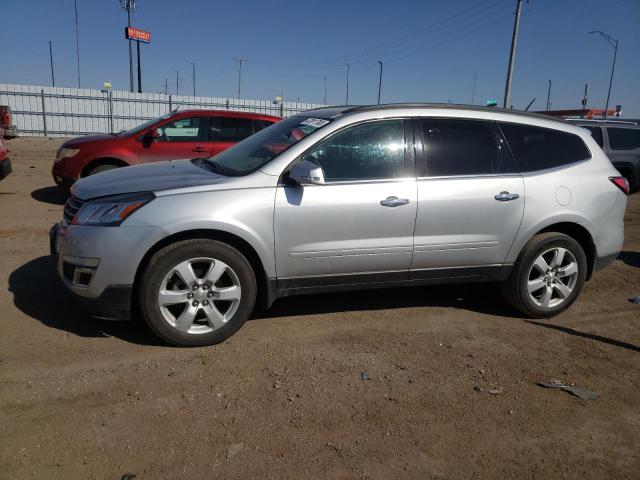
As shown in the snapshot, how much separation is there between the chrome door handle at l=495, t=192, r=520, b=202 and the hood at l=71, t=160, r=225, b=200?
224cm

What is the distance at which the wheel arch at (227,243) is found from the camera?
3656 millimetres

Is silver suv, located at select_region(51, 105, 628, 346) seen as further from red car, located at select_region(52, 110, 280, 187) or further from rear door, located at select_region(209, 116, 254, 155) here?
rear door, located at select_region(209, 116, 254, 155)

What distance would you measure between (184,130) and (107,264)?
18.8 feet

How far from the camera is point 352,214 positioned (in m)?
3.96

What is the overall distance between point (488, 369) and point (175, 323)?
2239mm

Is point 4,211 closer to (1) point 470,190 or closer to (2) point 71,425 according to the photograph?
(2) point 71,425

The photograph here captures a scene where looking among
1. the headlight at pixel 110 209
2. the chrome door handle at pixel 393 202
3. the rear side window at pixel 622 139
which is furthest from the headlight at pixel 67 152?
the rear side window at pixel 622 139

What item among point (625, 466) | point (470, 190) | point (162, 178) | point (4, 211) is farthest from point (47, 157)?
point (625, 466)

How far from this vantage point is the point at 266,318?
4438mm

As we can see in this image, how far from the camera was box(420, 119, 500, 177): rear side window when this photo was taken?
427 centimetres

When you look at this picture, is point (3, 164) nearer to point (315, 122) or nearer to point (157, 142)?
point (157, 142)

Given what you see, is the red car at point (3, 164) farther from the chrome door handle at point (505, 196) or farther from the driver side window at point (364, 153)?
the chrome door handle at point (505, 196)

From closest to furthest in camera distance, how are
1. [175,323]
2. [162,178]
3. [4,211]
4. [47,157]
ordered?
[175,323]
[162,178]
[4,211]
[47,157]

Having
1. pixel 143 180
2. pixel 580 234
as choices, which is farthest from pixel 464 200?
pixel 143 180
